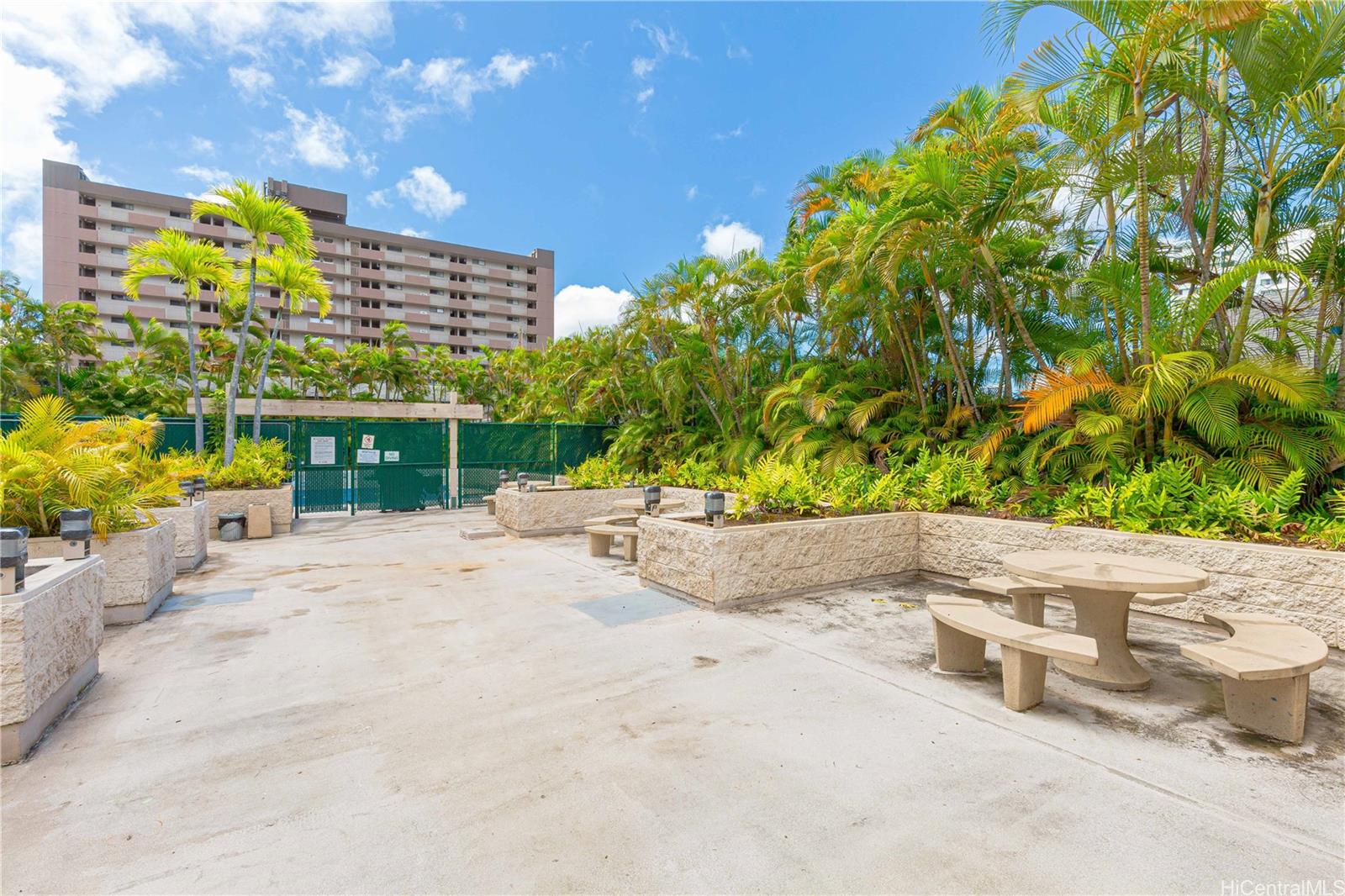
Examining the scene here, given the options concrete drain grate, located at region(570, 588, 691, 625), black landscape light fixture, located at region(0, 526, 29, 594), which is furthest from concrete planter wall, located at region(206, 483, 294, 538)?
black landscape light fixture, located at region(0, 526, 29, 594)

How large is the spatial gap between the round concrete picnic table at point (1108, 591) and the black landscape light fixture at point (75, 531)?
→ 6492 millimetres

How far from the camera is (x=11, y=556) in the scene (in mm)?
3104

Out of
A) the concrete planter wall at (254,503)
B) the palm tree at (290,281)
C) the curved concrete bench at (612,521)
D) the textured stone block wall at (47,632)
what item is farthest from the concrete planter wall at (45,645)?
the palm tree at (290,281)

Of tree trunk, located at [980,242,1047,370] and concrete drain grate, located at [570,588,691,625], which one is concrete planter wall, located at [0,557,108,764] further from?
tree trunk, located at [980,242,1047,370]

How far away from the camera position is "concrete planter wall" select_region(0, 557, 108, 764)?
3.09 meters

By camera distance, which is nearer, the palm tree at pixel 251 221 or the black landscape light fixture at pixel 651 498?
the black landscape light fixture at pixel 651 498

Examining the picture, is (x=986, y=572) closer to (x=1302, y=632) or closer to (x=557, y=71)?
(x=1302, y=632)

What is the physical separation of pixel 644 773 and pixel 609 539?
625cm

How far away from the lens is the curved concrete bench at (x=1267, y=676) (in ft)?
10.2

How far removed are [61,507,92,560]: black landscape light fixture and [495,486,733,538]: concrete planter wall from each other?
22.2 feet

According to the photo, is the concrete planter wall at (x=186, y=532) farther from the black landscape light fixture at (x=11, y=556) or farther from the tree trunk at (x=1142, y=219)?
the tree trunk at (x=1142, y=219)

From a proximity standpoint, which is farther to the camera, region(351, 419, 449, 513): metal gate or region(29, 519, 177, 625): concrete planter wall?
region(351, 419, 449, 513): metal gate

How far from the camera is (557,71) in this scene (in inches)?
611

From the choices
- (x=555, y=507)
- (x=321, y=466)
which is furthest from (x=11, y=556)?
(x=321, y=466)
